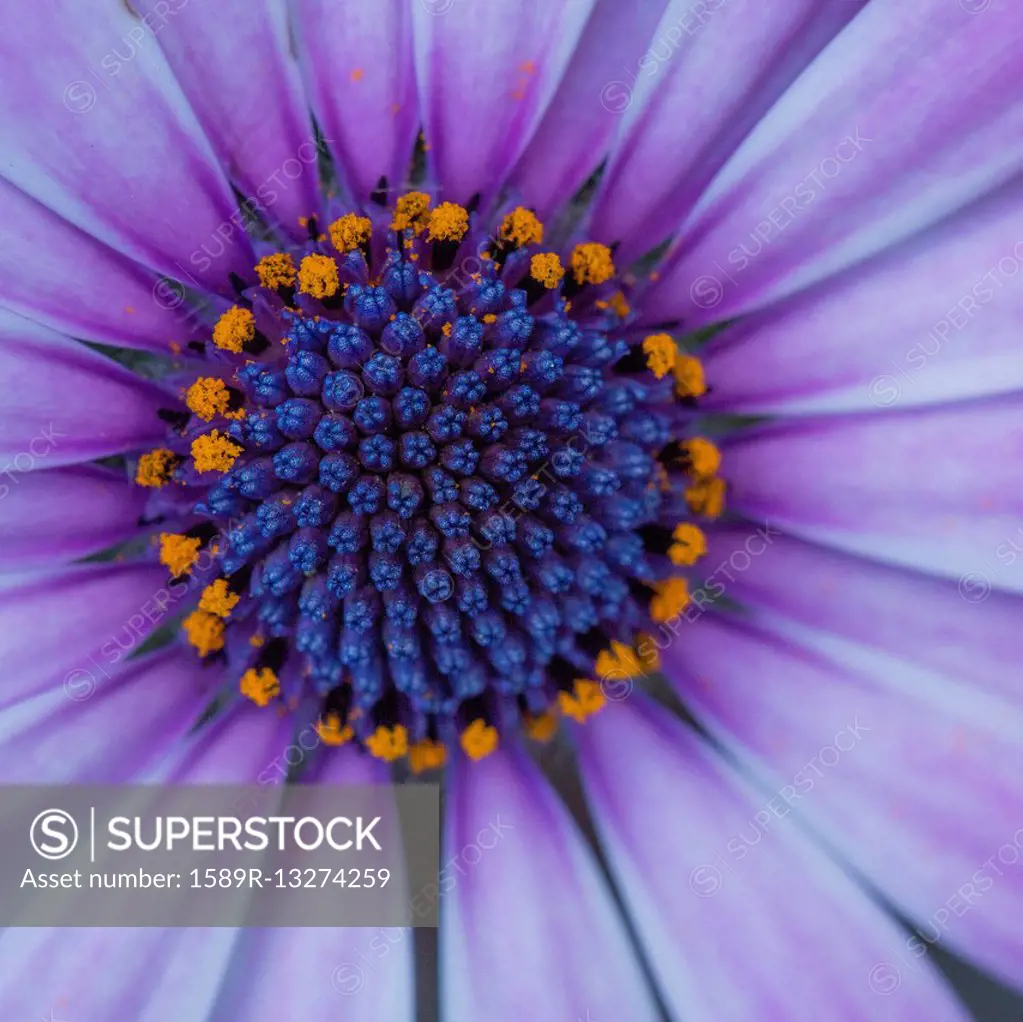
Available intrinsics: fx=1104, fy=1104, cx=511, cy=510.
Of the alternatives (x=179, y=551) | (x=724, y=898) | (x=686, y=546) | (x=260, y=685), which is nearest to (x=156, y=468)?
(x=179, y=551)

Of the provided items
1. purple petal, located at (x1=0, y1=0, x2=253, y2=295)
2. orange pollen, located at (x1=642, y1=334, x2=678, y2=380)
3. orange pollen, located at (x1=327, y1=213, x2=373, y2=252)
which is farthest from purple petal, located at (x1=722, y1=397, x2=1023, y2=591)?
purple petal, located at (x1=0, y1=0, x2=253, y2=295)

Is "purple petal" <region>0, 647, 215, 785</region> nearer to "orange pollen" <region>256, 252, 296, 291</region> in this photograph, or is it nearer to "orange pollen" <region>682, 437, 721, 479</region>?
"orange pollen" <region>256, 252, 296, 291</region>

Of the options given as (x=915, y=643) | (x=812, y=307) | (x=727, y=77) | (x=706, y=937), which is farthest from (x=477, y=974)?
(x=727, y=77)

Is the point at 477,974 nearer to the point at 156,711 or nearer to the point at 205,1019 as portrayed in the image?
the point at 205,1019

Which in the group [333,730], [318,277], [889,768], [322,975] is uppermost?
[318,277]

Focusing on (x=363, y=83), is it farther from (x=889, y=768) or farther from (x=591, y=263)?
(x=889, y=768)

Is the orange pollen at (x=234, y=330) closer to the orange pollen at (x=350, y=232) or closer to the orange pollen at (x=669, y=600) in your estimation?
the orange pollen at (x=350, y=232)
